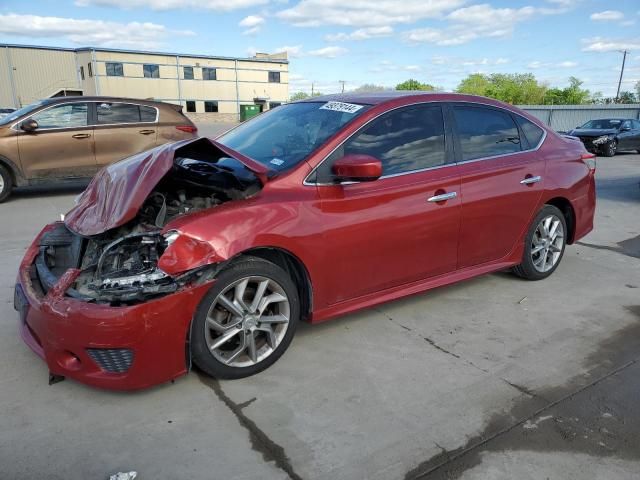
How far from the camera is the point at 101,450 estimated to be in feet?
7.88

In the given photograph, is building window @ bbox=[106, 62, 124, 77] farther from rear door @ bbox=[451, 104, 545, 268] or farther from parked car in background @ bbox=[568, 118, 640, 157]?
rear door @ bbox=[451, 104, 545, 268]

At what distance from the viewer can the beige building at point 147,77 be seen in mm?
52156

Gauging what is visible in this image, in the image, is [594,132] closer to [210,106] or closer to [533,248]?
[533,248]

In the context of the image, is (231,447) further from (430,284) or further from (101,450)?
(430,284)

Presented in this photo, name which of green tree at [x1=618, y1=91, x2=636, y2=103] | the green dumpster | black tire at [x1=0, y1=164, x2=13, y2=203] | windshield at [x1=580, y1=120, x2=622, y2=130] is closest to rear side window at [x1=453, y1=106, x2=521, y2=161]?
black tire at [x1=0, y1=164, x2=13, y2=203]

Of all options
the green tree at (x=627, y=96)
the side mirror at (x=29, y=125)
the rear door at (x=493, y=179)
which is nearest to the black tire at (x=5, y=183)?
the side mirror at (x=29, y=125)

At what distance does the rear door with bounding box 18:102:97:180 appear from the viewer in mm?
8008

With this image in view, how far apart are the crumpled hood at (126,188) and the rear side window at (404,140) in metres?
0.76

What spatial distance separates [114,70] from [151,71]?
3889mm

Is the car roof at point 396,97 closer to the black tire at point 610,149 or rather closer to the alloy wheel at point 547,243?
the alloy wheel at point 547,243

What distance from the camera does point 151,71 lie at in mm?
54438

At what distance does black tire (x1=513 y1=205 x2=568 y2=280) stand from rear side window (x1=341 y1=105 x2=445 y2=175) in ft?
4.26

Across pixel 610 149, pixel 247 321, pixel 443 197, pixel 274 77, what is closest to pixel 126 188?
pixel 247 321

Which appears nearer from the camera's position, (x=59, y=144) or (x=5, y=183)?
(x=5, y=183)
